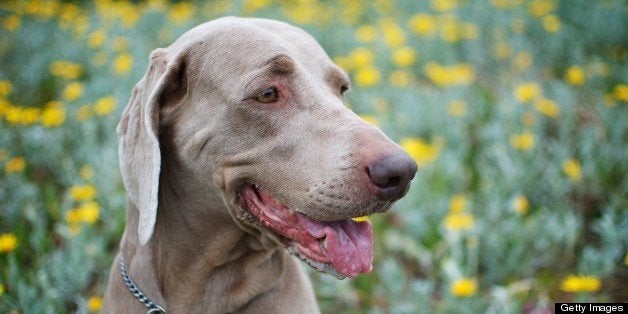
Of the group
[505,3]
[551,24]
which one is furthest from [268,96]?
[505,3]

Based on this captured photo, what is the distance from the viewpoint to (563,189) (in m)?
3.77

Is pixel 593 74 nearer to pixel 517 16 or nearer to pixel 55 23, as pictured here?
pixel 517 16

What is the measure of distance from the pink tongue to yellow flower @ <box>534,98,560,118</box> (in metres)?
2.92

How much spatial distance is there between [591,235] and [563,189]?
36 centimetres

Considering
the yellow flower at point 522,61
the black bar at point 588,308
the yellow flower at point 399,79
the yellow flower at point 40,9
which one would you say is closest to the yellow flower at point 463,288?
the black bar at point 588,308

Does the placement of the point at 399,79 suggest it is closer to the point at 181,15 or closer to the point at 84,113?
the point at 84,113

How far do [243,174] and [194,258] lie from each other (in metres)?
0.42

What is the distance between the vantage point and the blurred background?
3123mm

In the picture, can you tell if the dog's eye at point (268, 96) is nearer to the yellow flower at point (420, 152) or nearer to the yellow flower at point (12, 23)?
the yellow flower at point (420, 152)

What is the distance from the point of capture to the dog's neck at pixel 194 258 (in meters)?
2.12

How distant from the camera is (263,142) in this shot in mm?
1985

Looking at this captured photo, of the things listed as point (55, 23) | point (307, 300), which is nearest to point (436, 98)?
point (307, 300)

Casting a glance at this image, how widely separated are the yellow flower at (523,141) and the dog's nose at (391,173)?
248 centimetres

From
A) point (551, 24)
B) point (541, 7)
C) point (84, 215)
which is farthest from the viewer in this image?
point (541, 7)
